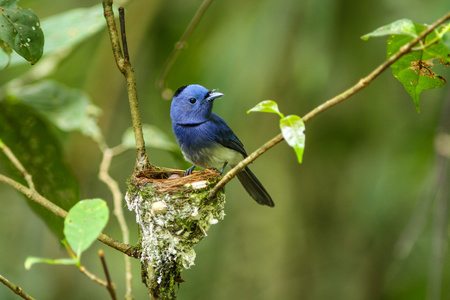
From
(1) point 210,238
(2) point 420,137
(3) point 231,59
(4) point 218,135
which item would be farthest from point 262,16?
(1) point 210,238

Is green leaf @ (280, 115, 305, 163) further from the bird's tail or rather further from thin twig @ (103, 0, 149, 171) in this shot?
the bird's tail

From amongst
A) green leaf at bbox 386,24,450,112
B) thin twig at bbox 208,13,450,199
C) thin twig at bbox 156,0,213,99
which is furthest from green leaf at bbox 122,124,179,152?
green leaf at bbox 386,24,450,112

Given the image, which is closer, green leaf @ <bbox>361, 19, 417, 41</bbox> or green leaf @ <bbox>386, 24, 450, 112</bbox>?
green leaf @ <bbox>361, 19, 417, 41</bbox>

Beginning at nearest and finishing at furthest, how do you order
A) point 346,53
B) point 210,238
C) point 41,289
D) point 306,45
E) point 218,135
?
point 218,135, point 306,45, point 346,53, point 41,289, point 210,238

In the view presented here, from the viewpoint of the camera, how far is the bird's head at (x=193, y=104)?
3455 mm

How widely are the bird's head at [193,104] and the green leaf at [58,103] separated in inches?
28.9

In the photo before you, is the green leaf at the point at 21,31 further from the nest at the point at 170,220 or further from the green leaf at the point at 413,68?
the green leaf at the point at 413,68

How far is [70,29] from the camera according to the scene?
8.39 ft

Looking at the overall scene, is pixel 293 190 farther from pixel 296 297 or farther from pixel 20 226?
pixel 20 226

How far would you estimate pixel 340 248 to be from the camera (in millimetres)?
5641

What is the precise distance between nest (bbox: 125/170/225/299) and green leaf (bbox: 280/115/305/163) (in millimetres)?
813

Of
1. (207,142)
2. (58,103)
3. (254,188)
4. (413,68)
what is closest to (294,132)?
(413,68)

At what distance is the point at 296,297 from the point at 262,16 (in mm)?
3077

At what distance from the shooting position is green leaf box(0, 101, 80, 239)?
229 centimetres
